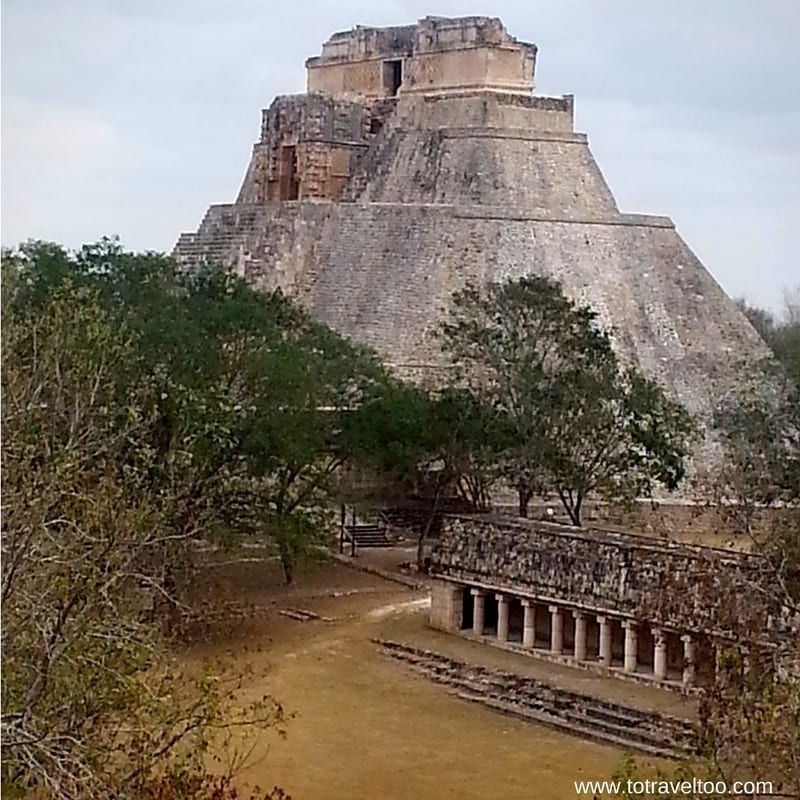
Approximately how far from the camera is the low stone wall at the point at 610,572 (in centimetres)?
1423

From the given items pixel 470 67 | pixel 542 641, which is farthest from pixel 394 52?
pixel 542 641

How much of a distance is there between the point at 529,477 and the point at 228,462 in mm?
5258

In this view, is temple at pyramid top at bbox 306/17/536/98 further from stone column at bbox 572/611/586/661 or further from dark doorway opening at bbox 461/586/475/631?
stone column at bbox 572/611/586/661

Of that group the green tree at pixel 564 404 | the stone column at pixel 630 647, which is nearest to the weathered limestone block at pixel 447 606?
the stone column at pixel 630 647

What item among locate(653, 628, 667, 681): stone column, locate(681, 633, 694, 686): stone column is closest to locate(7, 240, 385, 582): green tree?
locate(653, 628, 667, 681): stone column

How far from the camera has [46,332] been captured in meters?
11.6

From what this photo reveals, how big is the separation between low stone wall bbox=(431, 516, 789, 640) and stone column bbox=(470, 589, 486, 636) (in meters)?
0.19

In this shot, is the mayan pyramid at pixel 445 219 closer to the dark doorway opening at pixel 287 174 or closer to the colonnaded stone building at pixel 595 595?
the dark doorway opening at pixel 287 174

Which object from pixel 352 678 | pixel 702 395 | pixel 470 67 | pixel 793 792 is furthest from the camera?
pixel 470 67

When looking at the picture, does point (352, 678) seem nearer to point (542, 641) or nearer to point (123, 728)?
point (542, 641)

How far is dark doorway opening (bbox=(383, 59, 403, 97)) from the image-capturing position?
35.2 meters

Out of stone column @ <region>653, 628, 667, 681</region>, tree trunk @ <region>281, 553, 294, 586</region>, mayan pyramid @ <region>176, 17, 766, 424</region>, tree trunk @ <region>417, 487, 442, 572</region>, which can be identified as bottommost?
stone column @ <region>653, 628, 667, 681</region>

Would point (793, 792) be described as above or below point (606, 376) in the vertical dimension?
below

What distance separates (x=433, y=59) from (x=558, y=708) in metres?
20.8
